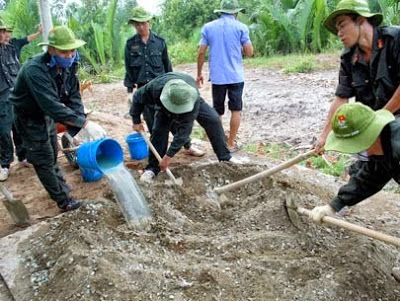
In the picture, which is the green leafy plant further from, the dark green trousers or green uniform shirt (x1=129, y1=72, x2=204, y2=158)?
the dark green trousers

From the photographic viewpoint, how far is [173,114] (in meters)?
4.26

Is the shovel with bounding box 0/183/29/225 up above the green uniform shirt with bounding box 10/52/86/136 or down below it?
below

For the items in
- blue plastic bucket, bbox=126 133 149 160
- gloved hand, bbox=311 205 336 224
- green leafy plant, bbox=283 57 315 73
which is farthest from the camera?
green leafy plant, bbox=283 57 315 73

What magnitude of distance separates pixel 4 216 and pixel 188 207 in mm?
1673

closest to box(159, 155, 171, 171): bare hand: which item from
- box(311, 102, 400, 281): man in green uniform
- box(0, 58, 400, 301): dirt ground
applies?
box(0, 58, 400, 301): dirt ground

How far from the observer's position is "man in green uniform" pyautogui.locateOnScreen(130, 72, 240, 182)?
3.99m

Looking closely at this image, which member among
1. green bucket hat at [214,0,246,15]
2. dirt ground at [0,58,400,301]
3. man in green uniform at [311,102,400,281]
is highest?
green bucket hat at [214,0,246,15]

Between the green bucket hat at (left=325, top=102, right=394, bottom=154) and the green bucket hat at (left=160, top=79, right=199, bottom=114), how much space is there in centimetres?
177

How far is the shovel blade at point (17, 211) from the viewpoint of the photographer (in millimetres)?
4055

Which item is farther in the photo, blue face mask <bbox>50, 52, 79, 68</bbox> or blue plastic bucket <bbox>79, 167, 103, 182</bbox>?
blue plastic bucket <bbox>79, 167, 103, 182</bbox>

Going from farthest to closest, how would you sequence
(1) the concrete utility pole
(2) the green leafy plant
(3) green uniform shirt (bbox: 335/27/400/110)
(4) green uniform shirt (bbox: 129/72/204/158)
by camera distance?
(2) the green leafy plant
(1) the concrete utility pole
(4) green uniform shirt (bbox: 129/72/204/158)
(3) green uniform shirt (bbox: 335/27/400/110)

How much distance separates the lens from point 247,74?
34.8ft

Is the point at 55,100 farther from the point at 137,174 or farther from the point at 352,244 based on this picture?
the point at 352,244

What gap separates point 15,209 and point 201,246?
5.41ft
